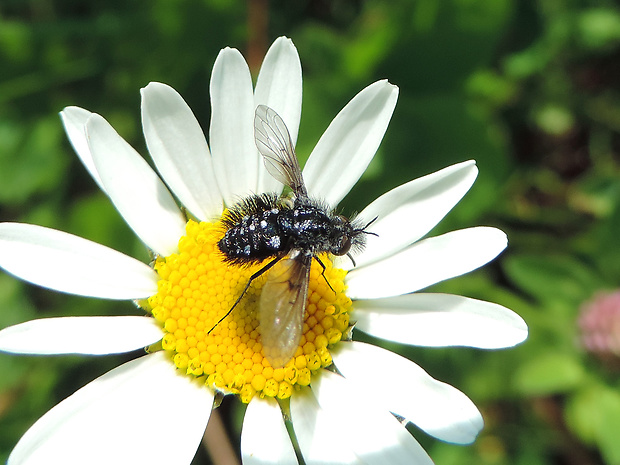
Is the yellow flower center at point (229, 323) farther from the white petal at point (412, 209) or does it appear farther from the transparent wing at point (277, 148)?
the transparent wing at point (277, 148)

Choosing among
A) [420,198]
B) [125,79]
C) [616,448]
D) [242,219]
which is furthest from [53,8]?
[616,448]

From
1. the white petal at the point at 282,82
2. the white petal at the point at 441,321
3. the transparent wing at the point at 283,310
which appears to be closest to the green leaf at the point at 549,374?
the white petal at the point at 441,321

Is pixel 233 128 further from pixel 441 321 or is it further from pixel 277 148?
pixel 441 321

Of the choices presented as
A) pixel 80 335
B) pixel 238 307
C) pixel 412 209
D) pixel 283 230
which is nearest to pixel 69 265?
pixel 80 335

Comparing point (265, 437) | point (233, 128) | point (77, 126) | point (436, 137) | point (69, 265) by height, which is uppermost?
point (436, 137)

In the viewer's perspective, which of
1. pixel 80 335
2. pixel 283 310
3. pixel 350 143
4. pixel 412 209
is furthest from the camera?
pixel 350 143

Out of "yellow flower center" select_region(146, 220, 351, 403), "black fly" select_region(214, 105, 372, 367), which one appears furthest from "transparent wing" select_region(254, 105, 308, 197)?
"yellow flower center" select_region(146, 220, 351, 403)
